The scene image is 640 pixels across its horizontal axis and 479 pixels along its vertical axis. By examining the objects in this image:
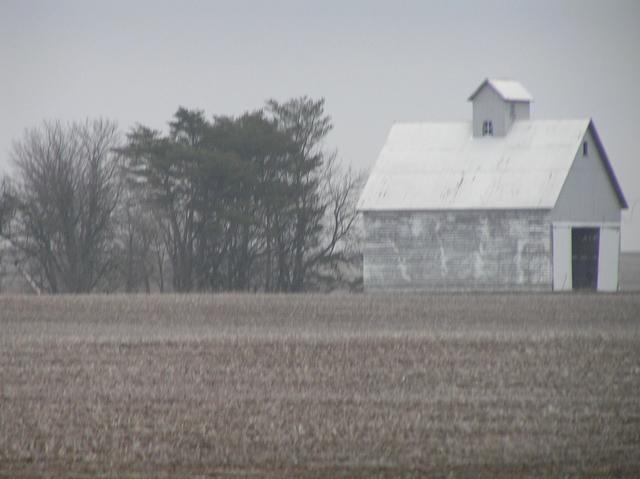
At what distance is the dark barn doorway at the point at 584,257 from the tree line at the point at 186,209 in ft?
40.9

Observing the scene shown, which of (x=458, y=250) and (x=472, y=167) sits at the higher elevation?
(x=472, y=167)

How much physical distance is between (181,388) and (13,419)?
8.94ft

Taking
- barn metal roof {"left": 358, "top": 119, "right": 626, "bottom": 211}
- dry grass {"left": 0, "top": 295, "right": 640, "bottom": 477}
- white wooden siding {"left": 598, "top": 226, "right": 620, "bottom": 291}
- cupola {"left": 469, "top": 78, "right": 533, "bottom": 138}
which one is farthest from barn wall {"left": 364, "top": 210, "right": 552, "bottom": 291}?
dry grass {"left": 0, "top": 295, "right": 640, "bottom": 477}

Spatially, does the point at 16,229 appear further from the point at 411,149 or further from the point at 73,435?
the point at 73,435

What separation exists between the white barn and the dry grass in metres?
14.3

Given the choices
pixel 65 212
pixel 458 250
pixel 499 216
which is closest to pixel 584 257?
pixel 499 216

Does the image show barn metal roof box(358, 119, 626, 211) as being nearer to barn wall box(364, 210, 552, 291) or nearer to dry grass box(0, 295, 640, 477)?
barn wall box(364, 210, 552, 291)

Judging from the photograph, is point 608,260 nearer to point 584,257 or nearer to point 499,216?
point 584,257

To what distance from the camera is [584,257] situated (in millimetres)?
46656

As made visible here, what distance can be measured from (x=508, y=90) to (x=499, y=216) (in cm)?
602

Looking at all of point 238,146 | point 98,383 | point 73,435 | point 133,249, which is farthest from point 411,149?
point 73,435

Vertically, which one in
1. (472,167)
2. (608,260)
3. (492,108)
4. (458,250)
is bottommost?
(608,260)

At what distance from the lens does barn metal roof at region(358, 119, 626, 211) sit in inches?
1810

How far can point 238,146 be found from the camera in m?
57.0
